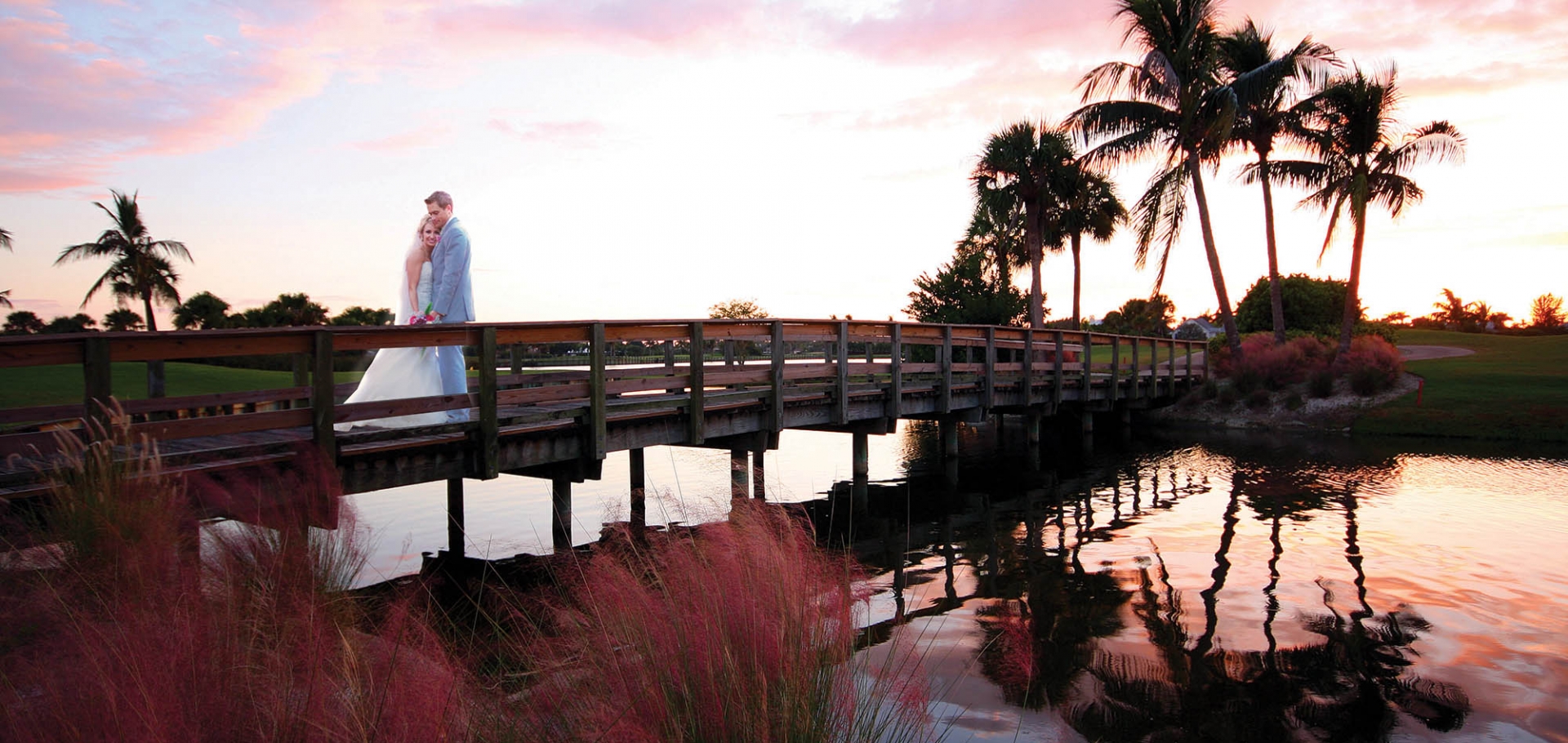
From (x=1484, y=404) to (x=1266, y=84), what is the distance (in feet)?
33.2

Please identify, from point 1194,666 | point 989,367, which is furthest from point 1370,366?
point 1194,666

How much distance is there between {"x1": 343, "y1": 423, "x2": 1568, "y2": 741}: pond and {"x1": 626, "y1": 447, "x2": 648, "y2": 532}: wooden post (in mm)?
253

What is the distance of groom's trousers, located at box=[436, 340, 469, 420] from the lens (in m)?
8.31

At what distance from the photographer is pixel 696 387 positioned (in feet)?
32.2

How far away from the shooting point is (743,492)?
35.0 feet

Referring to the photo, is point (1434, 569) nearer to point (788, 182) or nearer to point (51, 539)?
point (51, 539)

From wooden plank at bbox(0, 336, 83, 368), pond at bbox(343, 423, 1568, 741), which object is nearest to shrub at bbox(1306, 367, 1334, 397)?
pond at bbox(343, 423, 1568, 741)

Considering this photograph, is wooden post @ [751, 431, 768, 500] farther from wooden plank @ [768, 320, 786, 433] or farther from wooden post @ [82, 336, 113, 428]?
wooden post @ [82, 336, 113, 428]

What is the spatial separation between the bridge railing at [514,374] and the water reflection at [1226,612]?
260 cm

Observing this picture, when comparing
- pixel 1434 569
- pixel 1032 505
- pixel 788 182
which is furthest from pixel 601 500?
pixel 788 182

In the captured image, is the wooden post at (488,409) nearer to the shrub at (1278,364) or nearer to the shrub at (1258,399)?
the shrub at (1258,399)

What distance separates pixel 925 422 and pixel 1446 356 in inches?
820

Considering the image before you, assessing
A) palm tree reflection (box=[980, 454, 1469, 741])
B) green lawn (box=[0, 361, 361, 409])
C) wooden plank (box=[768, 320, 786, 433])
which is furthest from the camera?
green lawn (box=[0, 361, 361, 409])

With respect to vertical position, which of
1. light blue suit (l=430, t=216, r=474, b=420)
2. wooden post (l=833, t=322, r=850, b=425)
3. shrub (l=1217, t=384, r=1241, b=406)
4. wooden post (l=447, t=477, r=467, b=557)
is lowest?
wooden post (l=447, t=477, r=467, b=557)
